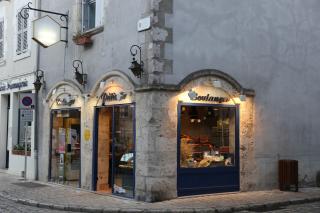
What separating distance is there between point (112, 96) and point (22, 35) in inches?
275

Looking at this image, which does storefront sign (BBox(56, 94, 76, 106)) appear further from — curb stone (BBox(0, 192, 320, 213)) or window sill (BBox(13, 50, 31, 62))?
curb stone (BBox(0, 192, 320, 213))

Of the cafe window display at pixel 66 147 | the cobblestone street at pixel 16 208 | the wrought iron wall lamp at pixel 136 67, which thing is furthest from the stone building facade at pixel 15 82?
the wrought iron wall lamp at pixel 136 67

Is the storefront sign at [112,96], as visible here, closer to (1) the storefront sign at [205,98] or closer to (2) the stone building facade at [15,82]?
(1) the storefront sign at [205,98]

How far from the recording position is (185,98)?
12.0m

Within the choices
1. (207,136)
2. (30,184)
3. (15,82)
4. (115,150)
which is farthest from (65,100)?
(207,136)

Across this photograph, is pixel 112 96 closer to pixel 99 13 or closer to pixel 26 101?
pixel 99 13

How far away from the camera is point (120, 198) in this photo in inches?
477

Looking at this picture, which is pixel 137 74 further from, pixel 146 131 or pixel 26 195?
pixel 26 195

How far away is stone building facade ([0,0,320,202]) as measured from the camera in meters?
11.7

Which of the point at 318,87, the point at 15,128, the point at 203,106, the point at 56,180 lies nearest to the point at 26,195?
the point at 56,180

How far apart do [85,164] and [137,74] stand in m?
3.45

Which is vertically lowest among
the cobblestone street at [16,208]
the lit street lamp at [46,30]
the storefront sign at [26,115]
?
the cobblestone street at [16,208]

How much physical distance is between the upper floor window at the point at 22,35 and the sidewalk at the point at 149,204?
6052 mm

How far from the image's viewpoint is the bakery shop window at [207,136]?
12133 mm
